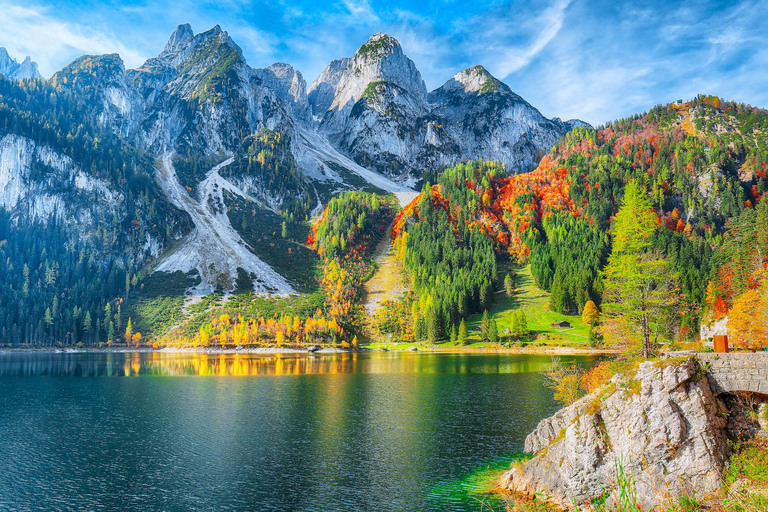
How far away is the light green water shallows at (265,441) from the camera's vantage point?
109ft

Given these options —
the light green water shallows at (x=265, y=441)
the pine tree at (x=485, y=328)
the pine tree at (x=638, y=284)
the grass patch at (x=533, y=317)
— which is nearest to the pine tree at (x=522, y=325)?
the grass patch at (x=533, y=317)

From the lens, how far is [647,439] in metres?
25.0

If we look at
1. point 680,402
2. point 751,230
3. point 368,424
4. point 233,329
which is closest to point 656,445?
point 680,402

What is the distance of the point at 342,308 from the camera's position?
187000mm

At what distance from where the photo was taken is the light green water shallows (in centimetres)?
3316

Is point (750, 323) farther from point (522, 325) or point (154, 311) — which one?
point (154, 311)

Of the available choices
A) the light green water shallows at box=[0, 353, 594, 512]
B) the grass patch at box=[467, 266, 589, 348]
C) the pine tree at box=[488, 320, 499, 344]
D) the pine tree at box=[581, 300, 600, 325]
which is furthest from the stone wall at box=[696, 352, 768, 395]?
the pine tree at box=[488, 320, 499, 344]

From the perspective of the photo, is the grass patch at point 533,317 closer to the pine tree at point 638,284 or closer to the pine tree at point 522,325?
the pine tree at point 522,325

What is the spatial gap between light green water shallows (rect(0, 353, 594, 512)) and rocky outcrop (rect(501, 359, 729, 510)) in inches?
250

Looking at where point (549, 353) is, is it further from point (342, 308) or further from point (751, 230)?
point (342, 308)

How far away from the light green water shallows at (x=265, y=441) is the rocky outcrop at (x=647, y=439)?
6362 mm

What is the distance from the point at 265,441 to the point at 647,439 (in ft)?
116

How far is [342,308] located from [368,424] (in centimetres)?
13518

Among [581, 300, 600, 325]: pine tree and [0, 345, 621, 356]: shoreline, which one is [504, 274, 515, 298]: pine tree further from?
[0, 345, 621, 356]: shoreline
